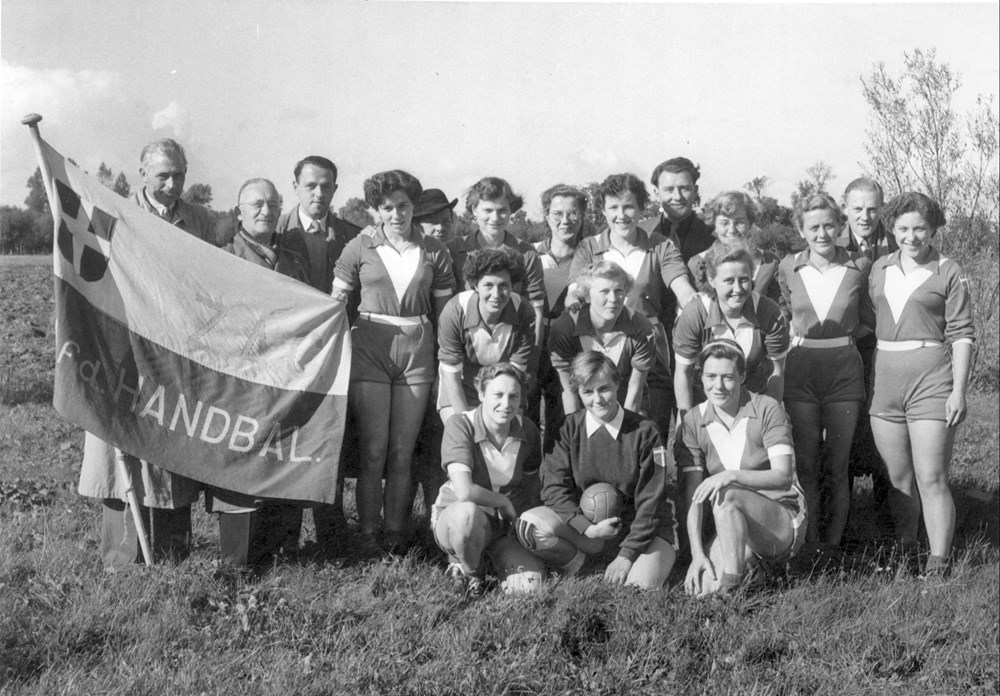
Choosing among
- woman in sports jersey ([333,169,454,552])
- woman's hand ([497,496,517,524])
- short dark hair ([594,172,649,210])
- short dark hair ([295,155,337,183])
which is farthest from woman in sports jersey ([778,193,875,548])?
short dark hair ([295,155,337,183])

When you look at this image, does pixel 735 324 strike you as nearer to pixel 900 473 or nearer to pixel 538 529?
pixel 900 473

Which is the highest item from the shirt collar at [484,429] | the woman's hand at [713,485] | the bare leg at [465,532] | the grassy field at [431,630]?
the shirt collar at [484,429]

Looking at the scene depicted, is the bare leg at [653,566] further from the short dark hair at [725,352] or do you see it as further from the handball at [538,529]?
the short dark hair at [725,352]

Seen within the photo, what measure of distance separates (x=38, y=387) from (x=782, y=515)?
4405mm

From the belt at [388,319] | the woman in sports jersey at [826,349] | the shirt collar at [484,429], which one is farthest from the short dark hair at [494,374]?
the woman in sports jersey at [826,349]

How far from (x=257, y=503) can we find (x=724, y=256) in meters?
3.01

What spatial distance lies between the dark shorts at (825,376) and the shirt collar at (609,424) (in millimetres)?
1337

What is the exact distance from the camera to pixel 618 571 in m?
4.84

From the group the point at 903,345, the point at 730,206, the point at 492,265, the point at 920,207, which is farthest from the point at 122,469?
the point at 920,207

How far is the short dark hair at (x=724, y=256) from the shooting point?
5.25 meters

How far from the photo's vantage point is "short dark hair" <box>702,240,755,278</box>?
5246mm

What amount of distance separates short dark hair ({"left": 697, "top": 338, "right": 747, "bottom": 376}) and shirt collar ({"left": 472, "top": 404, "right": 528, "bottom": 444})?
3.56ft

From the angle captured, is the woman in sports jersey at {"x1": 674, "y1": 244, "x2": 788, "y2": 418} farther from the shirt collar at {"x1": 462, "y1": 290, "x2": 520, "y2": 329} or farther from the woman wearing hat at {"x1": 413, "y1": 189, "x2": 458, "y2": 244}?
the woman wearing hat at {"x1": 413, "y1": 189, "x2": 458, "y2": 244}

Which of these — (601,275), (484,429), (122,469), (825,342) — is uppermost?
(601,275)
